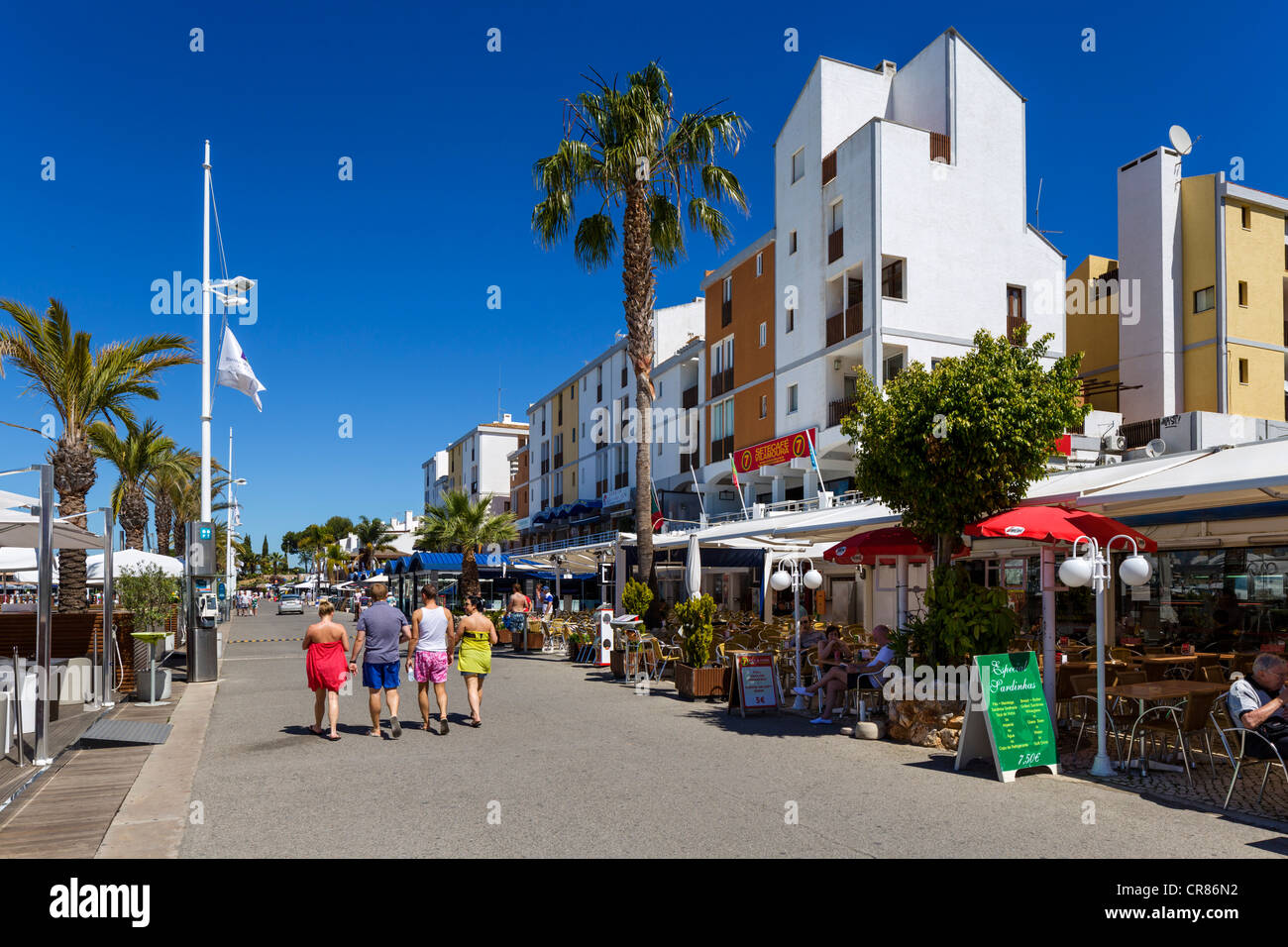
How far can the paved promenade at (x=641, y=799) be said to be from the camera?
606cm

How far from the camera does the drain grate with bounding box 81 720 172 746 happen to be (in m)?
9.72

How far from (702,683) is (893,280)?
1771cm

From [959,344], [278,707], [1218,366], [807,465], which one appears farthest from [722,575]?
[278,707]

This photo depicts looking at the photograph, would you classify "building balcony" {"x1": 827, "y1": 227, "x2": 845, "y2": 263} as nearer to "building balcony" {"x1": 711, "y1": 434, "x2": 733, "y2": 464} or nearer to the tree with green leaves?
"building balcony" {"x1": 711, "y1": 434, "x2": 733, "y2": 464}

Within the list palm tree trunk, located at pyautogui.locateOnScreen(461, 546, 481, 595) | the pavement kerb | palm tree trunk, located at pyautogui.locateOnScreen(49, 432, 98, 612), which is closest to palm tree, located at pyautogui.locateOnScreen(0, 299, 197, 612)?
palm tree trunk, located at pyautogui.locateOnScreen(49, 432, 98, 612)

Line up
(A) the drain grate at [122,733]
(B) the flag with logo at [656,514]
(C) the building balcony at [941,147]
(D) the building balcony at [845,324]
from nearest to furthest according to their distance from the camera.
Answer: (A) the drain grate at [122,733], (D) the building balcony at [845,324], (C) the building balcony at [941,147], (B) the flag with logo at [656,514]

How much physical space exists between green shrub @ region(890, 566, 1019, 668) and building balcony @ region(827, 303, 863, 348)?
1798 centimetres

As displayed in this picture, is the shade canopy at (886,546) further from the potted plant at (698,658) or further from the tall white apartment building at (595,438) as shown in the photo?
the tall white apartment building at (595,438)

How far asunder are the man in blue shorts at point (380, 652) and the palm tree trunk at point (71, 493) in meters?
9.93

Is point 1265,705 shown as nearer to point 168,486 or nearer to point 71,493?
point 71,493

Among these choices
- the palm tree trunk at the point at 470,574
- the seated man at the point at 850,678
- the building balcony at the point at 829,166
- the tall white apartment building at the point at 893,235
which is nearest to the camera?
the seated man at the point at 850,678

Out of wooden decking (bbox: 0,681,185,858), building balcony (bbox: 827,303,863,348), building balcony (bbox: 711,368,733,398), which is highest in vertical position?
building balcony (bbox: 827,303,863,348)

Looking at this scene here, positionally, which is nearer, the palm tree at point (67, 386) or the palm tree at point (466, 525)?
the palm tree at point (67, 386)

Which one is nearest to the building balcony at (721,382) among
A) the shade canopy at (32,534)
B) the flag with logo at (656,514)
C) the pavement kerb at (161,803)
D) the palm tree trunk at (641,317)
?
the flag with logo at (656,514)
